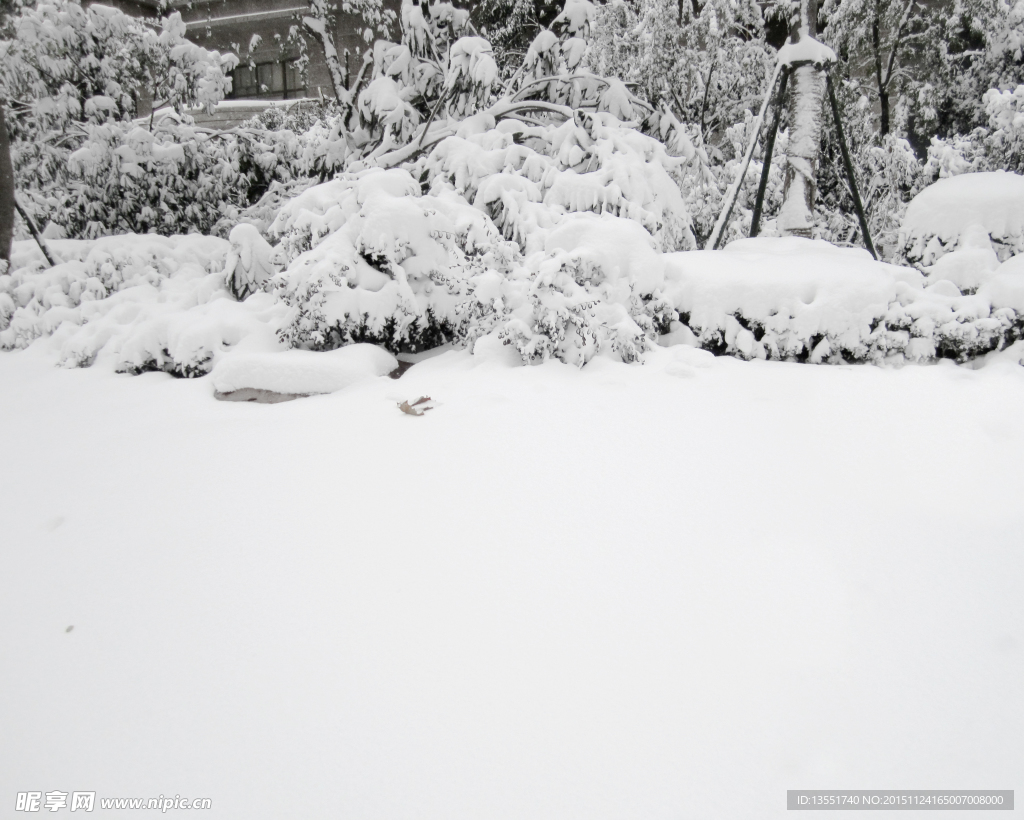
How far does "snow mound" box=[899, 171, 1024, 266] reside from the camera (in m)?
3.67

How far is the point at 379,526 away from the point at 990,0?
1113cm

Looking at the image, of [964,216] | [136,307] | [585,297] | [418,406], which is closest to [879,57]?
[964,216]

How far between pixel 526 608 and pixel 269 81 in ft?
61.3

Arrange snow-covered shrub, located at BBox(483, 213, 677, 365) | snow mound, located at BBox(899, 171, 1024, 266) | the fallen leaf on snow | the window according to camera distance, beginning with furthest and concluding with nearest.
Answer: the window → snow mound, located at BBox(899, 171, 1024, 266) → snow-covered shrub, located at BBox(483, 213, 677, 365) → the fallen leaf on snow

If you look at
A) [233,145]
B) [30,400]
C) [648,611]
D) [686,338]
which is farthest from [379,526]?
[233,145]

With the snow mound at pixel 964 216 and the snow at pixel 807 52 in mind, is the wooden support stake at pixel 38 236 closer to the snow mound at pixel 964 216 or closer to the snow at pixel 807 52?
the snow at pixel 807 52

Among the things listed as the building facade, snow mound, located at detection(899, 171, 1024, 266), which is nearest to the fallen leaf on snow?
snow mound, located at detection(899, 171, 1024, 266)

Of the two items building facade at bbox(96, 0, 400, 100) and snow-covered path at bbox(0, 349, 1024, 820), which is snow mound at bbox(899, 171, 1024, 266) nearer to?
snow-covered path at bbox(0, 349, 1024, 820)

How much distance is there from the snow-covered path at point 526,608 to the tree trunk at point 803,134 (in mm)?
2505

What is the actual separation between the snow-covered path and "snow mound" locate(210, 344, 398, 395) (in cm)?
49

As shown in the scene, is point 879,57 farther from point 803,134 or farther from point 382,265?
point 382,265

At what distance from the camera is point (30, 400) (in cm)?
353

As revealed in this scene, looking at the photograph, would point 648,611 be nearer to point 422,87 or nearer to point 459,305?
point 459,305

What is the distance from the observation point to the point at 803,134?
4.58 meters
